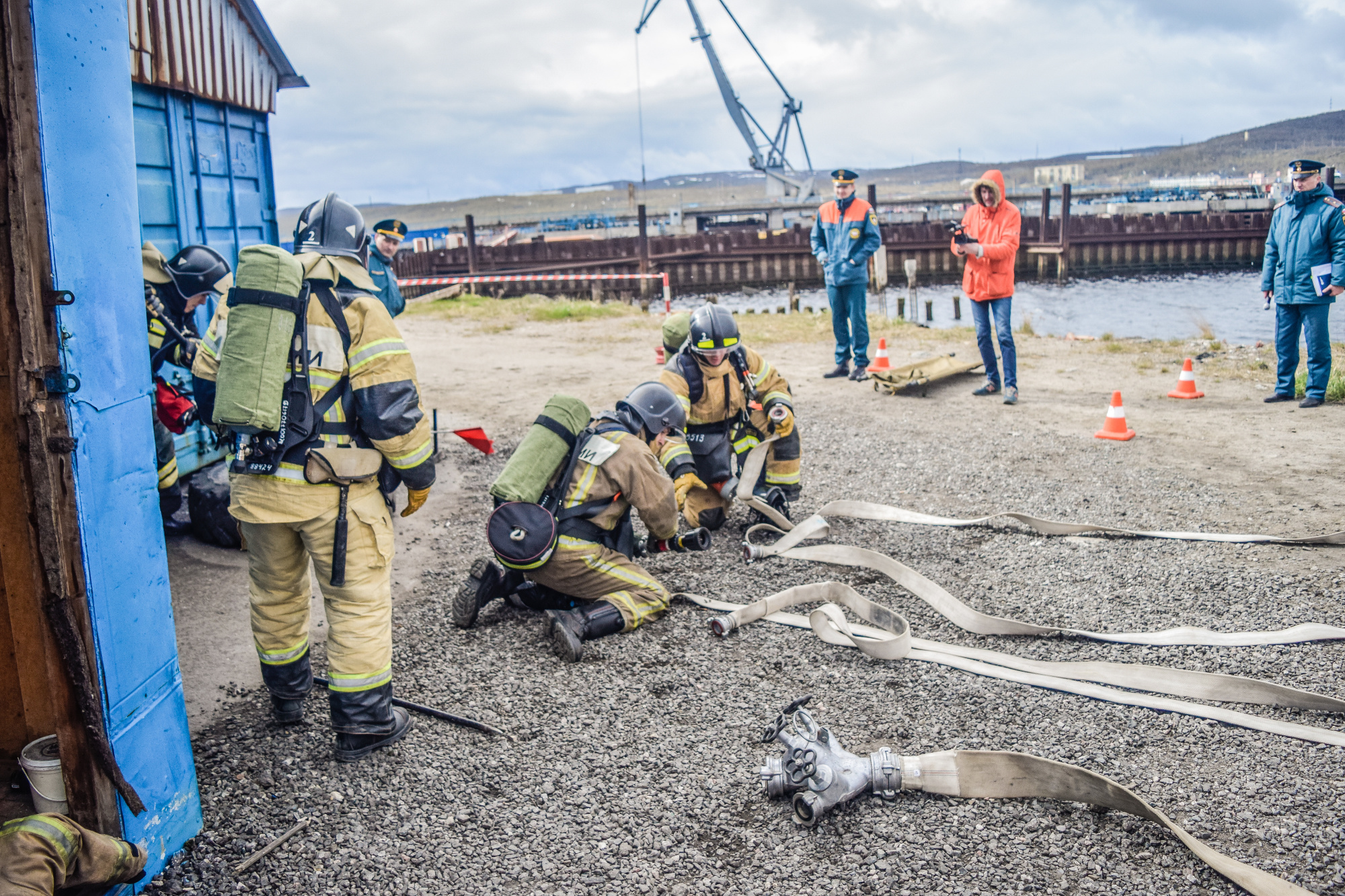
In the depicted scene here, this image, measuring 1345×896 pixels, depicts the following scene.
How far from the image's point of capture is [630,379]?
10719 millimetres

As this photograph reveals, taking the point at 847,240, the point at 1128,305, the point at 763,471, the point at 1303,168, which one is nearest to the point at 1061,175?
the point at 1128,305

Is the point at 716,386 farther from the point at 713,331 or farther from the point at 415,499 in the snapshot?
the point at 415,499

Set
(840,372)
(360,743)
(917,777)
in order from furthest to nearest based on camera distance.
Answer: (840,372) → (360,743) → (917,777)

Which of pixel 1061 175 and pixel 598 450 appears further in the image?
pixel 1061 175

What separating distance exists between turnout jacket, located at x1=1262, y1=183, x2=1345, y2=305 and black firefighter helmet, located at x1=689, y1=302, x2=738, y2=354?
5.36m

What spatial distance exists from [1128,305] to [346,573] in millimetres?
28382

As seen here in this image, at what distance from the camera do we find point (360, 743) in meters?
3.32

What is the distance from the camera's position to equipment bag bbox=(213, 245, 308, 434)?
3.01 m

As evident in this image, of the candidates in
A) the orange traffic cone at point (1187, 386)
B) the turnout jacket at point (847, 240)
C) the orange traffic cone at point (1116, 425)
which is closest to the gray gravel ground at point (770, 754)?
the orange traffic cone at point (1116, 425)

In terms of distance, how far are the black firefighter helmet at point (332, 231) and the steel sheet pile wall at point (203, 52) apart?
326 centimetres

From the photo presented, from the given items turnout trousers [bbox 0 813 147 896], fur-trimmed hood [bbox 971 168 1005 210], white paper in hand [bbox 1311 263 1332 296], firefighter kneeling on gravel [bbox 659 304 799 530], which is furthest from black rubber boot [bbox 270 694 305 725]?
white paper in hand [bbox 1311 263 1332 296]

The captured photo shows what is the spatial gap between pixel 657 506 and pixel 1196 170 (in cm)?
10327

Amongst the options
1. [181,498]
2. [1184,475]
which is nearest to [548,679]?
[181,498]

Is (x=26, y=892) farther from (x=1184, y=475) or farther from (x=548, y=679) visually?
(x=1184, y=475)
